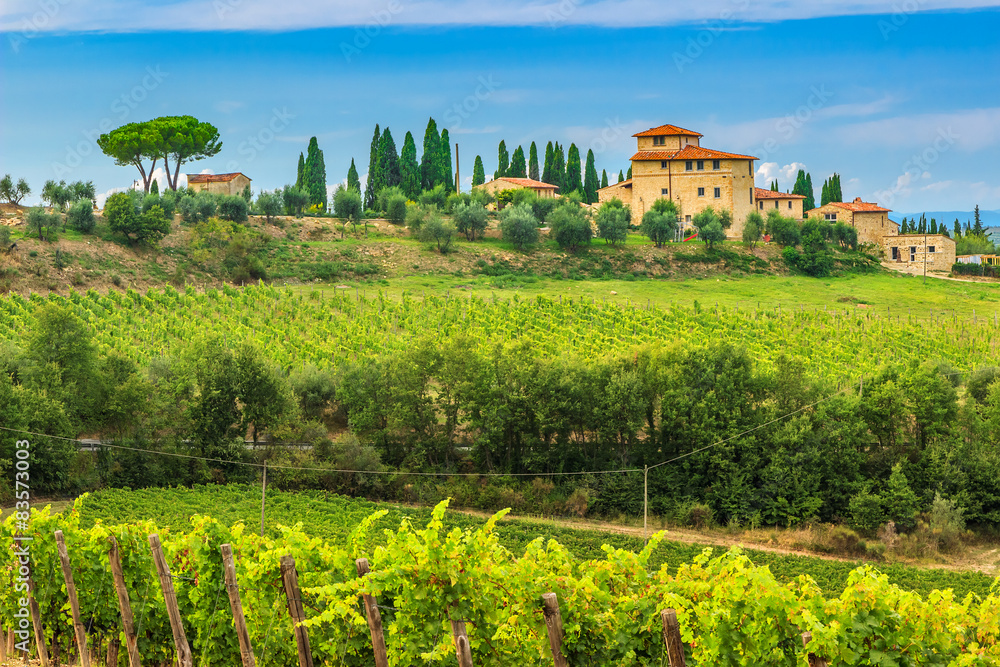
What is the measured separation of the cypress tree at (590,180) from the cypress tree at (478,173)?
33.1ft

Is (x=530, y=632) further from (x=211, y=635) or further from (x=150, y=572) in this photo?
(x=150, y=572)

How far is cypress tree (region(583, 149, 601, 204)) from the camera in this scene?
90938mm

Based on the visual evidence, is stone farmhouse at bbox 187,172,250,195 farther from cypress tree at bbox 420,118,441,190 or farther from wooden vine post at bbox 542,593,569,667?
wooden vine post at bbox 542,593,569,667

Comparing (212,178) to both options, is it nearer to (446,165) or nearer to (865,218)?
(446,165)

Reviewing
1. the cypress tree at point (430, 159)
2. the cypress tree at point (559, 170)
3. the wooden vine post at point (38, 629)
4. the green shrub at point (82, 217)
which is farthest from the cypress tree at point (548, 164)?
the wooden vine post at point (38, 629)

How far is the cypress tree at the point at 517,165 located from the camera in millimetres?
90562

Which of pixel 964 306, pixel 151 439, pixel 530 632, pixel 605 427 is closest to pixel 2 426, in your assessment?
pixel 151 439

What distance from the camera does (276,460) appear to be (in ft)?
106

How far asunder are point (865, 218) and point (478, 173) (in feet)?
114

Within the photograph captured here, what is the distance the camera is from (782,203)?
79.1 meters

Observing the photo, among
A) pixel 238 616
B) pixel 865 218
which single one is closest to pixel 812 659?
pixel 238 616

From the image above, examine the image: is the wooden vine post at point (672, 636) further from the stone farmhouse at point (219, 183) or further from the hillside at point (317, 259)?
the stone farmhouse at point (219, 183)

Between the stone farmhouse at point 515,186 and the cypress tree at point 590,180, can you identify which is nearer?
the stone farmhouse at point 515,186

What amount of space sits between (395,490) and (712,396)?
37.1 ft
